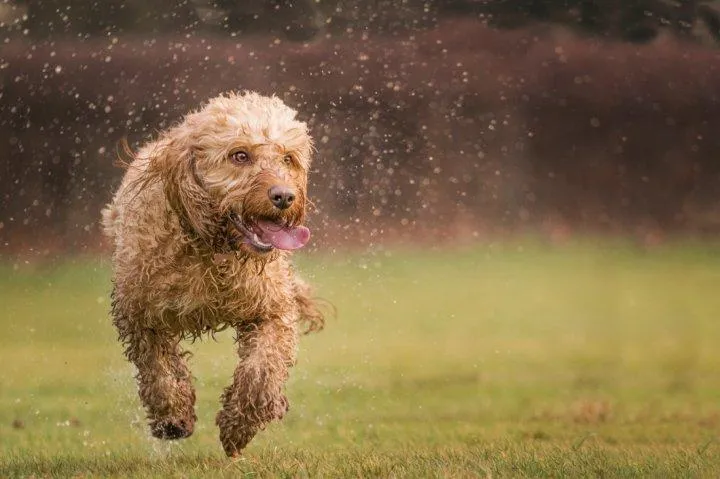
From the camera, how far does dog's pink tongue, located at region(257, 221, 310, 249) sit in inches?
236

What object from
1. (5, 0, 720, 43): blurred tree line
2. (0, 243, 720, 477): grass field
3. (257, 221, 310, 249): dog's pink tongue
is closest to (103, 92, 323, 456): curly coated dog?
(257, 221, 310, 249): dog's pink tongue

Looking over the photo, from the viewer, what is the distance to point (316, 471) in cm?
598

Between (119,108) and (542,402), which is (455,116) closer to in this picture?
(119,108)

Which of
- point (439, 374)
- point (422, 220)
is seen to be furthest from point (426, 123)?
point (439, 374)

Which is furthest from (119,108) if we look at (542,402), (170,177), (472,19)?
(170,177)

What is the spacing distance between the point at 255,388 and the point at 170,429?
0.91 m

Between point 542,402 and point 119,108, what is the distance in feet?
32.4

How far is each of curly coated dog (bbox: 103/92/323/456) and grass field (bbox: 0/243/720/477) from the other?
370mm

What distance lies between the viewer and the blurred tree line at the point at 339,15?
1716cm

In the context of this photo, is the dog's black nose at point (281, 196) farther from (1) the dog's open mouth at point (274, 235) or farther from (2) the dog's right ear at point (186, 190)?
(2) the dog's right ear at point (186, 190)

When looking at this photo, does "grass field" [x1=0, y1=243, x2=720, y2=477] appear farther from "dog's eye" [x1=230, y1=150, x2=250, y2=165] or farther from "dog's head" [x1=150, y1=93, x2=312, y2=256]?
"dog's eye" [x1=230, y1=150, x2=250, y2=165]

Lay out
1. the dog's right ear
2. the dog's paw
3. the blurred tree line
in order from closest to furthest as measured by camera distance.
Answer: the dog's right ear < the dog's paw < the blurred tree line

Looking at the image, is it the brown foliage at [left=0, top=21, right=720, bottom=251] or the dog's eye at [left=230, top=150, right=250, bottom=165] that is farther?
the brown foliage at [left=0, top=21, right=720, bottom=251]

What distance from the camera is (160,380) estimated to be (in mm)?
6969
